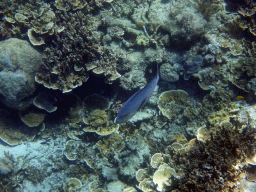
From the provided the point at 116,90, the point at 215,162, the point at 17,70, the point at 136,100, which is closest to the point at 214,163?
the point at 215,162

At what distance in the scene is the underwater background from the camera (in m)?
4.12

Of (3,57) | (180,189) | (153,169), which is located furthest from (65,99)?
(180,189)

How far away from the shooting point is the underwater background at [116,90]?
4125mm

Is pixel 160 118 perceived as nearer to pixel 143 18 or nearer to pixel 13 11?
pixel 143 18

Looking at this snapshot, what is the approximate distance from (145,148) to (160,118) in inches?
42.9

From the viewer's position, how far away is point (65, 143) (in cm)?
532

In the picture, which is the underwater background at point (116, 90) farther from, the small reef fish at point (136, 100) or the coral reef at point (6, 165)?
the small reef fish at point (136, 100)

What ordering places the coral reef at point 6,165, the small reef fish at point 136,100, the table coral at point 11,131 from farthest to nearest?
1. the table coral at point 11,131
2. the coral reef at point 6,165
3. the small reef fish at point 136,100

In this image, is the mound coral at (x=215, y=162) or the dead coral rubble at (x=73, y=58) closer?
the mound coral at (x=215, y=162)

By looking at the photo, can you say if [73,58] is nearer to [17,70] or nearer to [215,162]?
[17,70]

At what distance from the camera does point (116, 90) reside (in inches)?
198

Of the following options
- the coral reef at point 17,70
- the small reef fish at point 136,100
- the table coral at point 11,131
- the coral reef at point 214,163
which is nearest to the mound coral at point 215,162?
the coral reef at point 214,163

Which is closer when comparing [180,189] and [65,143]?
[180,189]

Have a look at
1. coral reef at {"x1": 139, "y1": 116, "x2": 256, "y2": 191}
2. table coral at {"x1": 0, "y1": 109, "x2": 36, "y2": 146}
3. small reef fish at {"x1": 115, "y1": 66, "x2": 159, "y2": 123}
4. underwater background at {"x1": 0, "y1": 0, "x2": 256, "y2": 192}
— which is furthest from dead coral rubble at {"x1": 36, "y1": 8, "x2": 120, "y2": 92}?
coral reef at {"x1": 139, "y1": 116, "x2": 256, "y2": 191}
